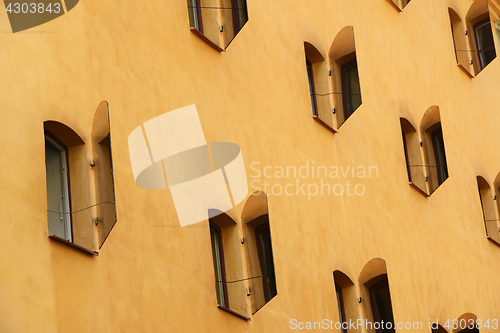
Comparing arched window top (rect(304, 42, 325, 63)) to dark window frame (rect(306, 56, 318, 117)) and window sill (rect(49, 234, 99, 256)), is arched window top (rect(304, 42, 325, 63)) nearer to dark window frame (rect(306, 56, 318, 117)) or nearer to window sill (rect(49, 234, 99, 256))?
dark window frame (rect(306, 56, 318, 117))

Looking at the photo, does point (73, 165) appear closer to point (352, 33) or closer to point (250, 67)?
point (250, 67)

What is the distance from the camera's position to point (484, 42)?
19.2 m

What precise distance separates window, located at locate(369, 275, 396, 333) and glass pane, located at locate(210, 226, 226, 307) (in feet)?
10.9

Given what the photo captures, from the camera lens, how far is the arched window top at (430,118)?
16.1m

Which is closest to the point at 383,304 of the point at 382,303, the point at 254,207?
the point at 382,303

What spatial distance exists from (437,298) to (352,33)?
15.4ft

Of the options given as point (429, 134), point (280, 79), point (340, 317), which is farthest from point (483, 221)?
point (280, 79)

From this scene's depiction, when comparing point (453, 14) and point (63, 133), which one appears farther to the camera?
point (453, 14)

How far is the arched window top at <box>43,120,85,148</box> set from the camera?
757 cm

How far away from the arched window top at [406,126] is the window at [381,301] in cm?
395

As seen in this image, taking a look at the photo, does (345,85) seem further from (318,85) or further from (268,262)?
(268,262)

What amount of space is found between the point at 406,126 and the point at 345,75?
2.72 m

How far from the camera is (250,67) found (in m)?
11.1

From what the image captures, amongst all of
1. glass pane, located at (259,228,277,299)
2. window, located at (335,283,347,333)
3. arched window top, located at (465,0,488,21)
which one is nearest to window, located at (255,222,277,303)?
glass pane, located at (259,228,277,299)
